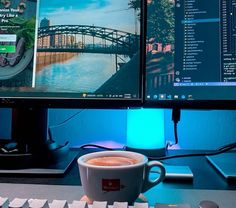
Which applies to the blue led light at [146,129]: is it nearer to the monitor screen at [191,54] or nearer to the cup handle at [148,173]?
the monitor screen at [191,54]

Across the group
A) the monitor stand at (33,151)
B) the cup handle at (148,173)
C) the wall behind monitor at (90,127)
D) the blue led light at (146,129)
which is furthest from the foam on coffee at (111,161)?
the wall behind monitor at (90,127)

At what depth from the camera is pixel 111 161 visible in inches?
18.1

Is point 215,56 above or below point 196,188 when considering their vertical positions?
above

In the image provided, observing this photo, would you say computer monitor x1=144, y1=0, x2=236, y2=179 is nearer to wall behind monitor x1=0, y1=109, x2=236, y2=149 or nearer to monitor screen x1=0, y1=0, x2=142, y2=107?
monitor screen x1=0, y1=0, x2=142, y2=107

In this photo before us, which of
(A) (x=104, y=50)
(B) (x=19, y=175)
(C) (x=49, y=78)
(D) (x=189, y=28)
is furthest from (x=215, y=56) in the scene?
(B) (x=19, y=175)

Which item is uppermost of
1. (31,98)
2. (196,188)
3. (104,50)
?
(104,50)

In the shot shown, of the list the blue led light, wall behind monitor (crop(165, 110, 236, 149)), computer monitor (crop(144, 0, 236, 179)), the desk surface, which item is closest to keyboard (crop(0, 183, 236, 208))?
the desk surface

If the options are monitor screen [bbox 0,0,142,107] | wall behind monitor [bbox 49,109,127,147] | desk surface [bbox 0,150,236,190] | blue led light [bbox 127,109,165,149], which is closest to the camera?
desk surface [bbox 0,150,236,190]

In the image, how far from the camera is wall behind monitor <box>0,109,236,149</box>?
0.83 metres

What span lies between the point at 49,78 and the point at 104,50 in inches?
5.1

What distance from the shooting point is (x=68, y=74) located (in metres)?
0.63

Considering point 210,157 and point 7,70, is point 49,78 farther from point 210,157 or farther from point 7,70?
point 210,157

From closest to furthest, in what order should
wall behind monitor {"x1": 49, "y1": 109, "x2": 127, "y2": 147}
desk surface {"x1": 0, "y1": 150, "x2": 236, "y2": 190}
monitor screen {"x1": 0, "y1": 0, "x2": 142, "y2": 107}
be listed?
1. desk surface {"x1": 0, "y1": 150, "x2": 236, "y2": 190}
2. monitor screen {"x1": 0, "y1": 0, "x2": 142, "y2": 107}
3. wall behind monitor {"x1": 49, "y1": 109, "x2": 127, "y2": 147}

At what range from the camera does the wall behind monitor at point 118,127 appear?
83 cm
